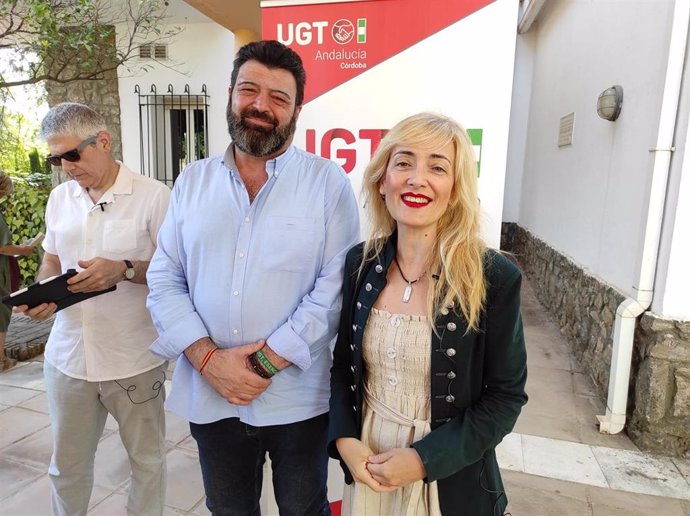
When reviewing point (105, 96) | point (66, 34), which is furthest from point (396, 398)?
point (105, 96)

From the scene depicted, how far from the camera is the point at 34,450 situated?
299 cm

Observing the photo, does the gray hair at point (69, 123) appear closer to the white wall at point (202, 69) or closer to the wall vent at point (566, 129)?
the white wall at point (202, 69)

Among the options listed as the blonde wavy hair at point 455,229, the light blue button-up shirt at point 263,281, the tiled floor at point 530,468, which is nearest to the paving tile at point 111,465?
the tiled floor at point 530,468

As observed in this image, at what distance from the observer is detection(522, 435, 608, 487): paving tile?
2.83m

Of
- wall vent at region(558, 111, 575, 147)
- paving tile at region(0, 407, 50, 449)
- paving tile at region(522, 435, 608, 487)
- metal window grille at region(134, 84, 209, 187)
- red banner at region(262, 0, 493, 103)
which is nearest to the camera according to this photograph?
red banner at region(262, 0, 493, 103)

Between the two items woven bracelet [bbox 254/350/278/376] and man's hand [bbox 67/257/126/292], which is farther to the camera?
man's hand [bbox 67/257/126/292]

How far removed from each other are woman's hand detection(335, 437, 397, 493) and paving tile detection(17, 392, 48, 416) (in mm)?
3020

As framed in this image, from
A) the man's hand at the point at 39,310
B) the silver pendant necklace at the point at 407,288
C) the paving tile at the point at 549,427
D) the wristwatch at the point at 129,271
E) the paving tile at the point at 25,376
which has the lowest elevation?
the paving tile at the point at 25,376

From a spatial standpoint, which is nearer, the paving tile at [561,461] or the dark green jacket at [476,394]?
the dark green jacket at [476,394]

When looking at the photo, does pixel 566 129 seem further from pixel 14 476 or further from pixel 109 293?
pixel 14 476

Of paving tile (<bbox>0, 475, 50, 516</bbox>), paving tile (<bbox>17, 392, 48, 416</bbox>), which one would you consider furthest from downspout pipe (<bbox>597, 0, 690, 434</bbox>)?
paving tile (<bbox>17, 392, 48, 416</bbox>)

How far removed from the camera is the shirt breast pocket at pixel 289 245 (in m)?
1.53

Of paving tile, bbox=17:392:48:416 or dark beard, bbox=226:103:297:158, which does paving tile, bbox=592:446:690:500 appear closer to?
dark beard, bbox=226:103:297:158

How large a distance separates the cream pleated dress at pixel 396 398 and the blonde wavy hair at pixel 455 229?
96mm
